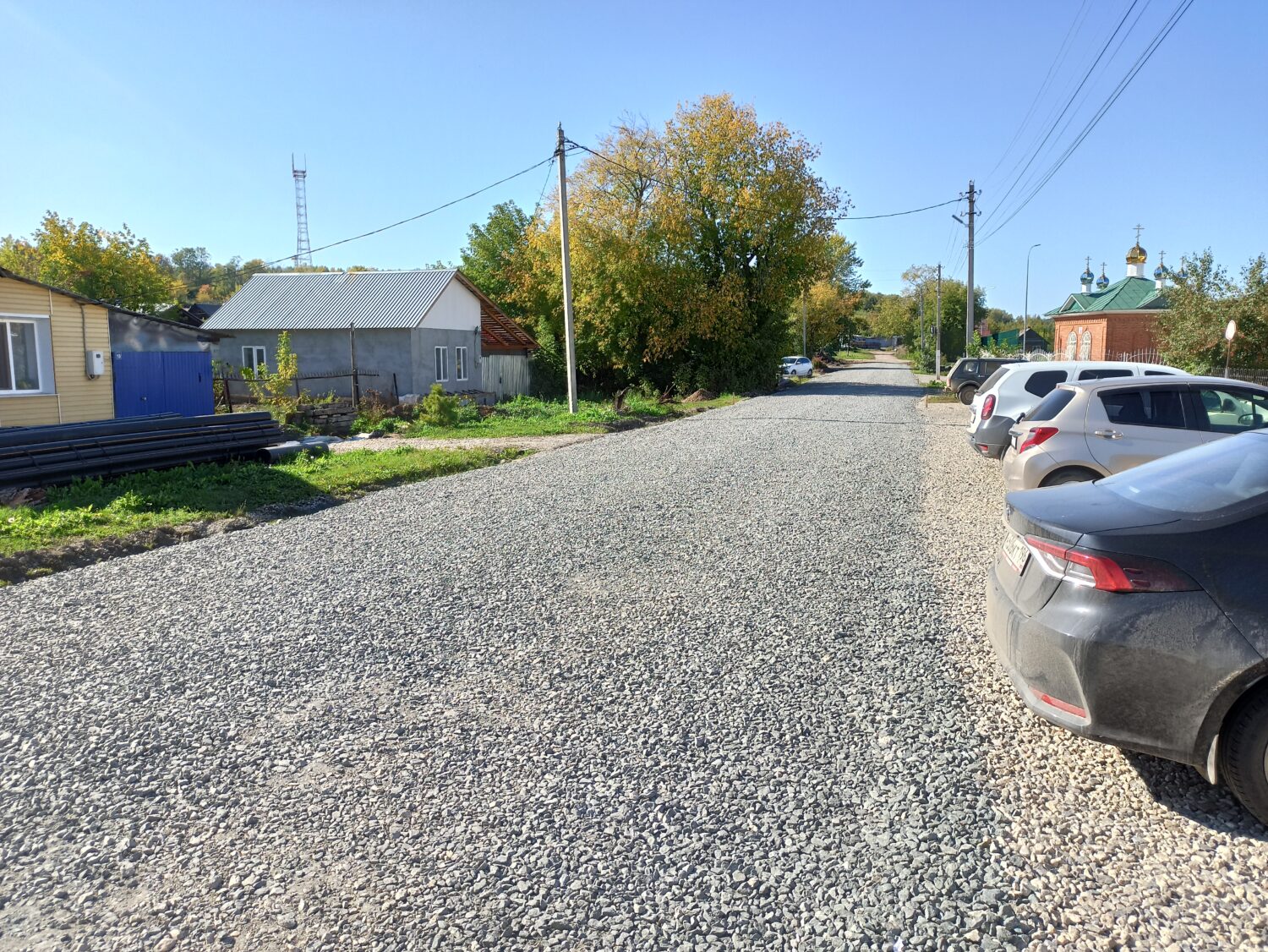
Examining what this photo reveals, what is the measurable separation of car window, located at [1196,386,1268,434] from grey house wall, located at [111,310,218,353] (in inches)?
783

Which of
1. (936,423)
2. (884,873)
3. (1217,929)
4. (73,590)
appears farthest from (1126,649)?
(936,423)

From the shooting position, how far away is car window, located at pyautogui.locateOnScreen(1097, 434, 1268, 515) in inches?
146

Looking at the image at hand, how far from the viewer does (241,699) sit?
4.73 m

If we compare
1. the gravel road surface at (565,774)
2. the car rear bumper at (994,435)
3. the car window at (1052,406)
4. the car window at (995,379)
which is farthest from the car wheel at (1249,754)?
the car window at (995,379)

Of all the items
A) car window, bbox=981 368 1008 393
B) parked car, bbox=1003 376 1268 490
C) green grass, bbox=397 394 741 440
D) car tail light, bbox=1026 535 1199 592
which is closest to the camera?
car tail light, bbox=1026 535 1199 592

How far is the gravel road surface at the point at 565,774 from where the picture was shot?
Answer: 2.99m

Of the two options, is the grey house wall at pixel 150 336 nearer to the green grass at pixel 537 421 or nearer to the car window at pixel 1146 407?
the green grass at pixel 537 421

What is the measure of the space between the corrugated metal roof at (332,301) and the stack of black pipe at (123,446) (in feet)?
55.7

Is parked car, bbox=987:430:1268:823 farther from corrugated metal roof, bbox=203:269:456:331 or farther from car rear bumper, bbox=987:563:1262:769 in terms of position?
corrugated metal roof, bbox=203:269:456:331

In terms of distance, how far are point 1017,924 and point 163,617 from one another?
218 inches

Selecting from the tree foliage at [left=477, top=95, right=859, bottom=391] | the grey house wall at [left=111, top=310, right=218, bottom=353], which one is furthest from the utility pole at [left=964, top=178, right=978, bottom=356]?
the grey house wall at [left=111, top=310, right=218, bottom=353]

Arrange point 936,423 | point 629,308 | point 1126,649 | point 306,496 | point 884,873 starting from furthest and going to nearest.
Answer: point 629,308
point 936,423
point 306,496
point 1126,649
point 884,873

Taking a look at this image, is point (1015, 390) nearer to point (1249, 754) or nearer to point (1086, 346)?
point (1249, 754)

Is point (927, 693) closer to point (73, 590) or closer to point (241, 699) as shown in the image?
point (241, 699)
